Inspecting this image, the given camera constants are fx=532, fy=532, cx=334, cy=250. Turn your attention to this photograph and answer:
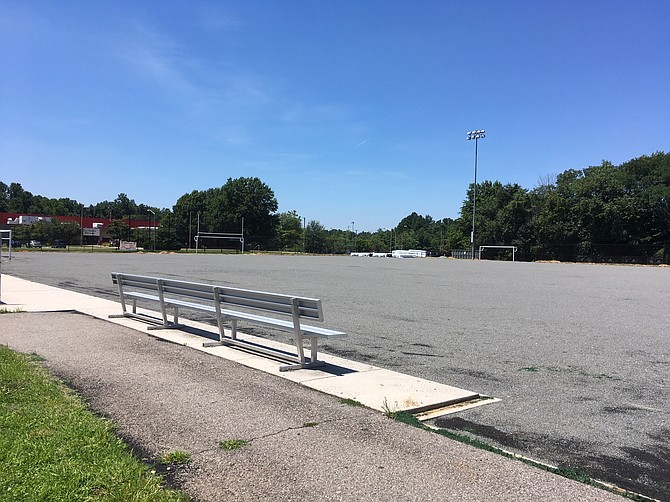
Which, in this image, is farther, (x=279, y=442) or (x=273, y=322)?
(x=273, y=322)

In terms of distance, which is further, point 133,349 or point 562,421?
point 133,349

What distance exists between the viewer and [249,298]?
7527 millimetres

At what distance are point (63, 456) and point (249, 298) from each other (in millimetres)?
3918

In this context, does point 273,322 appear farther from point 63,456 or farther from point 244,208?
point 244,208

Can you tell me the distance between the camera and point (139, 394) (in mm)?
5469

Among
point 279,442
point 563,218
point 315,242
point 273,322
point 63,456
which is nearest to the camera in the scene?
point 63,456

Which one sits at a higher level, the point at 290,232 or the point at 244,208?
the point at 244,208

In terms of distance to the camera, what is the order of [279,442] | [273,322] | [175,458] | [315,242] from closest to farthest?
[175,458] → [279,442] → [273,322] → [315,242]

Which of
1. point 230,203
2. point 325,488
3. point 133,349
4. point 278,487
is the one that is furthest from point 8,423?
point 230,203

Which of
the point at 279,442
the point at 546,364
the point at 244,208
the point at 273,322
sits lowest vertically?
the point at 546,364

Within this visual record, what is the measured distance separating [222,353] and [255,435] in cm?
343

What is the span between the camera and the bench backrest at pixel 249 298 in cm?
664

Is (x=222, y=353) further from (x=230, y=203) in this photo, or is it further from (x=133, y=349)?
(x=230, y=203)

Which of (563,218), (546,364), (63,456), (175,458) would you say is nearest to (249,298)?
(175,458)
